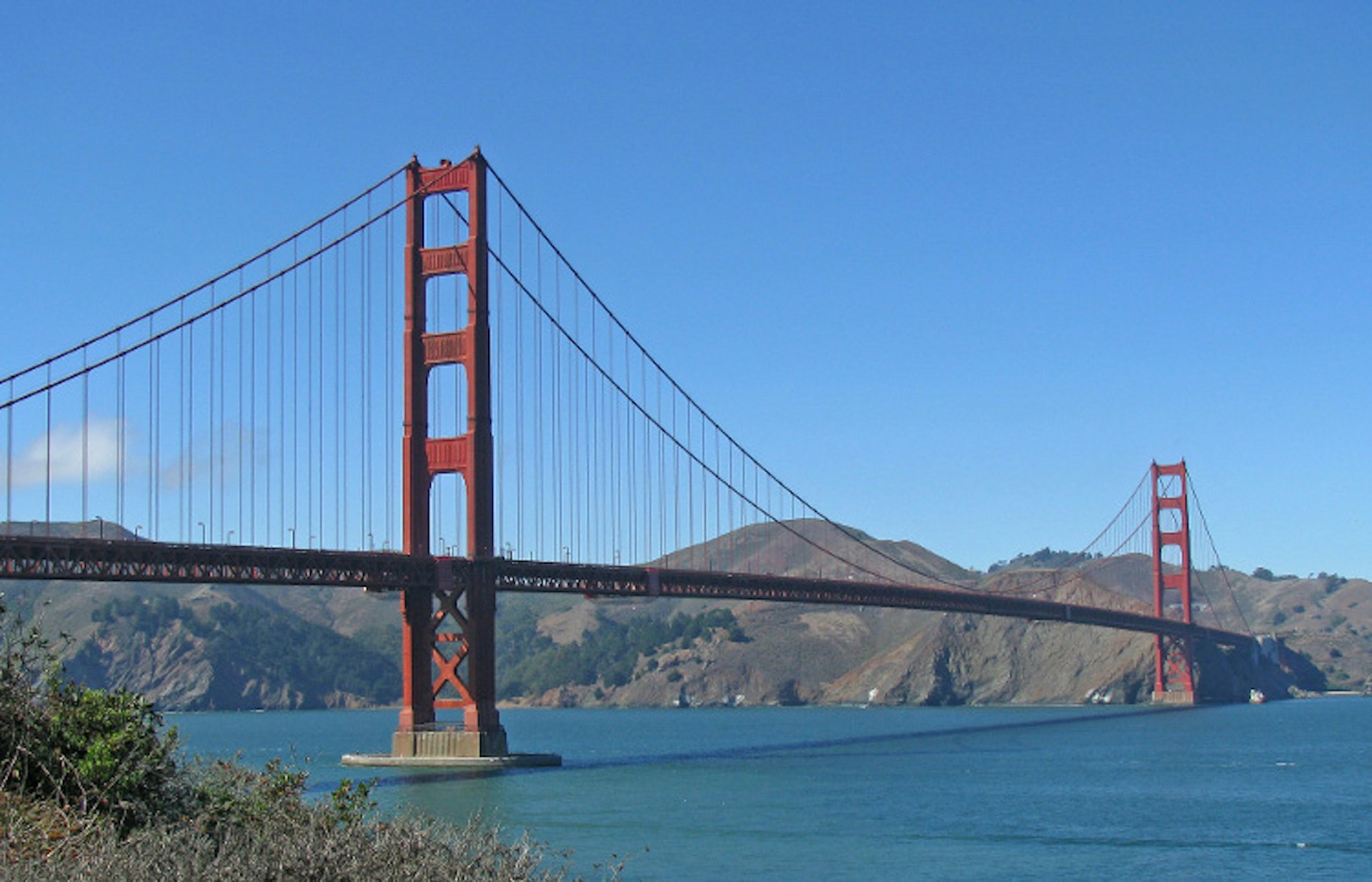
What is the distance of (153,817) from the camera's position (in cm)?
1861

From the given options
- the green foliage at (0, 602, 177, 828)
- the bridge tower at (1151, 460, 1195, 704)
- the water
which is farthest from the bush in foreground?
the bridge tower at (1151, 460, 1195, 704)

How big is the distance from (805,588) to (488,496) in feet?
72.7

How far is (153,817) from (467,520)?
39.0 metres

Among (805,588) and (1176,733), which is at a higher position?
(805,588)

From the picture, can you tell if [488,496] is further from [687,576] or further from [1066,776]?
[1066,776]

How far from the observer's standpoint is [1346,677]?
18938 centimetres

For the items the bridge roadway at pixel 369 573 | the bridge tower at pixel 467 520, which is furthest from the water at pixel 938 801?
the bridge roadway at pixel 369 573

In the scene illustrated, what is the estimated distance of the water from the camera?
113 feet

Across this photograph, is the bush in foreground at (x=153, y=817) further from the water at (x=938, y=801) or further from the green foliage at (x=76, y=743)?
the water at (x=938, y=801)

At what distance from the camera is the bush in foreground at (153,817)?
45.3 ft

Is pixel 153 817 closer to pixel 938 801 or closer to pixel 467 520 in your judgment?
pixel 938 801

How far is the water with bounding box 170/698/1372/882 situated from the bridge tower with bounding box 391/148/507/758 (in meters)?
2.79

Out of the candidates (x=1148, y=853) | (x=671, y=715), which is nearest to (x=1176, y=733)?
(x=1148, y=853)

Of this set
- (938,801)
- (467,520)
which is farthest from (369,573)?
(938,801)
